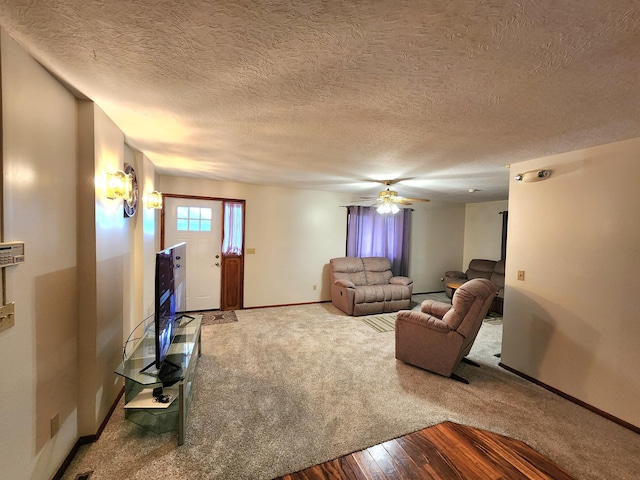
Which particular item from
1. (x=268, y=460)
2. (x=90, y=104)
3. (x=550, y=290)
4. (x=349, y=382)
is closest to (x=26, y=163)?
(x=90, y=104)

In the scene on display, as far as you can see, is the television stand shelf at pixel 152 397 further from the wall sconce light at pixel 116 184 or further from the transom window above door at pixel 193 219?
the transom window above door at pixel 193 219

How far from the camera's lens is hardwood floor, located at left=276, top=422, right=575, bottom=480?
161 centimetres

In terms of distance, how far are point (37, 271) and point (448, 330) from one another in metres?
3.15

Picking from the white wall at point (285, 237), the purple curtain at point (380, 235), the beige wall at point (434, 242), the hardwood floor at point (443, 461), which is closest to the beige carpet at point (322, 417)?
the hardwood floor at point (443, 461)

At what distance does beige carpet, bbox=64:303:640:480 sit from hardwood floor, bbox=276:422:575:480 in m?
0.08

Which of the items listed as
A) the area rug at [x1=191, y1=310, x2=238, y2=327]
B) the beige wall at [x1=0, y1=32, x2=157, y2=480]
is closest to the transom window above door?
the area rug at [x1=191, y1=310, x2=238, y2=327]

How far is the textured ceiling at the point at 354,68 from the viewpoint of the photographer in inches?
37.7

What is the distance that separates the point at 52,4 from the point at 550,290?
154 inches

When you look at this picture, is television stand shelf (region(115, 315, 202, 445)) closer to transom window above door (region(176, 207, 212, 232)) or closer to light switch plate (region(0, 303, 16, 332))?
light switch plate (region(0, 303, 16, 332))

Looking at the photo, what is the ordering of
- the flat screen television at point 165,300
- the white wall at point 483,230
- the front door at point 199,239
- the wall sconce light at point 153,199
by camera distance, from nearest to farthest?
1. the flat screen television at point 165,300
2. the wall sconce light at point 153,199
3. the front door at point 199,239
4. the white wall at point 483,230

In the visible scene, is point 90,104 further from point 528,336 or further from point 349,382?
point 528,336

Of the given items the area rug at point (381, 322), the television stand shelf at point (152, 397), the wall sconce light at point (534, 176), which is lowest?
the area rug at point (381, 322)

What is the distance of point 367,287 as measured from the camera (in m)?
4.86

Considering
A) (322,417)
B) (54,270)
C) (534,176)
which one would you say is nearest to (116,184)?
(54,270)
